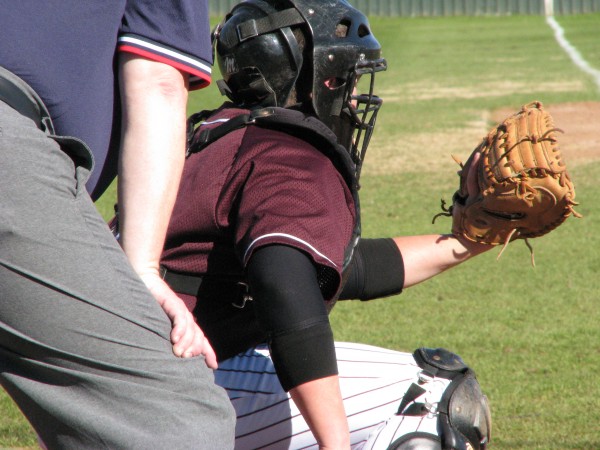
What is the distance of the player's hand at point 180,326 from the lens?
1604mm

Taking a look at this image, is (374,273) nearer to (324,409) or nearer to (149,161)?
(324,409)

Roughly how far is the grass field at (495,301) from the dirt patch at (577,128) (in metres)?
0.05

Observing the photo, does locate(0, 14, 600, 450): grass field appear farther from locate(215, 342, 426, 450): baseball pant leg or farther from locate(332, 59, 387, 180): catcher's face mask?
locate(332, 59, 387, 180): catcher's face mask

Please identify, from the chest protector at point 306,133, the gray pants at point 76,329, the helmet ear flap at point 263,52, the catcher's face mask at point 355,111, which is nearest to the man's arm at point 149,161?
the gray pants at point 76,329

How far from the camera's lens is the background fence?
29.3m

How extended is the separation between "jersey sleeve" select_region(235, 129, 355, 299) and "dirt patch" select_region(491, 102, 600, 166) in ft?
20.8

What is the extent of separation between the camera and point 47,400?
1.55 m

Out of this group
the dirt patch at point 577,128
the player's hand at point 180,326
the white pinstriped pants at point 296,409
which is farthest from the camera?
the dirt patch at point 577,128

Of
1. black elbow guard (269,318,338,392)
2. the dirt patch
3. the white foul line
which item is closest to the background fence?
the white foul line

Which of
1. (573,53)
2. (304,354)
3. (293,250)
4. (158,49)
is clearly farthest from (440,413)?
(573,53)

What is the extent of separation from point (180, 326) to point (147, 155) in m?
0.32

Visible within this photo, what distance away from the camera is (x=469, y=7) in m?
30.1

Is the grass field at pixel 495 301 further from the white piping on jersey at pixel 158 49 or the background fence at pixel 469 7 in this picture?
the background fence at pixel 469 7

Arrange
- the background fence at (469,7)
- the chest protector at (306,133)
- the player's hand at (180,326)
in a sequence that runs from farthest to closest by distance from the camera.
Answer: the background fence at (469,7), the chest protector at (306,133), the player's hand at (180,326)
